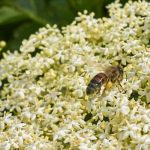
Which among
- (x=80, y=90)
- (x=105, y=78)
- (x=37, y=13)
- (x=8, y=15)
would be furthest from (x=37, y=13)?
(x=105, y=78)

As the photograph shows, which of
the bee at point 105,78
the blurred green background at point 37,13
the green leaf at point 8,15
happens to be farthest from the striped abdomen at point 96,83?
the green leaf at point 8,15

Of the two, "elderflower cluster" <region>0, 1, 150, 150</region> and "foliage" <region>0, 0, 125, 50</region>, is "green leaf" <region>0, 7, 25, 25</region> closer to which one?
"foliage" <region>0, 0, 125, 50</region>

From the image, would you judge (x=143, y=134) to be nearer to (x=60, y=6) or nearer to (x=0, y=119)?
(x=0, y=119)

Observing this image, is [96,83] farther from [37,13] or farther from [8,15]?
[37,13]

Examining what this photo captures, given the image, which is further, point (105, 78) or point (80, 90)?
point (80, 90)

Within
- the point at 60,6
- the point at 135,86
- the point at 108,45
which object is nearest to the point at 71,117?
the point at 135,86

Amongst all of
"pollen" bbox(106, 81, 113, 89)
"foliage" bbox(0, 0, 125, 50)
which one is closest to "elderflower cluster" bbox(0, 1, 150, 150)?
"pollen" bbox(106, 81, 113, 89)
